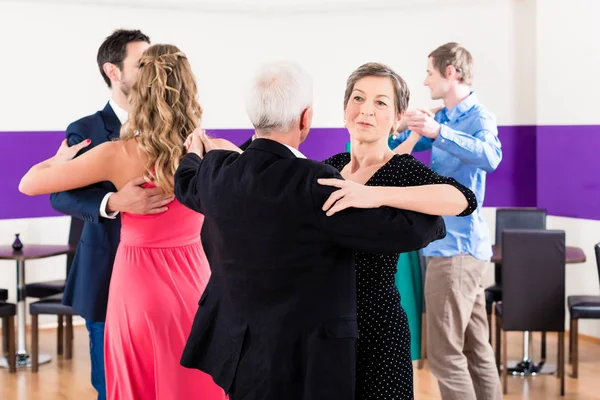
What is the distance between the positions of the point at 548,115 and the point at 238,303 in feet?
17.8

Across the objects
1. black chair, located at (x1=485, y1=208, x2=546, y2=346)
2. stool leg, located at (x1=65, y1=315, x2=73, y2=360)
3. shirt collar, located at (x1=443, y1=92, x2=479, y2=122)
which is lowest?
stool leg, located at (x1=65, y1=315, x2=73, y2=360)

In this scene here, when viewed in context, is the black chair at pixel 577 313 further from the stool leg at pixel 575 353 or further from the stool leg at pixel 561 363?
the stool leg at pixel 561 363

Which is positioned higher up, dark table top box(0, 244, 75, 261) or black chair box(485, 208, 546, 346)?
black chair box(485, 208, 546, 346)

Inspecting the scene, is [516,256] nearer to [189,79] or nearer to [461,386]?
[461,386]

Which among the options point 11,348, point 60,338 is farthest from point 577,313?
point 11,348

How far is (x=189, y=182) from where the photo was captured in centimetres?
237

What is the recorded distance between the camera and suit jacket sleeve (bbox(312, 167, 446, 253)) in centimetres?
205

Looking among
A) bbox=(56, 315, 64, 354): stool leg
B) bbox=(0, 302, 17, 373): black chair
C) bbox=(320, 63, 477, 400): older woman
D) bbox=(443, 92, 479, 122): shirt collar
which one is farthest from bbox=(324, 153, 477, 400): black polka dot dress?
bbox=(56, 315, 64, 354): stool leg

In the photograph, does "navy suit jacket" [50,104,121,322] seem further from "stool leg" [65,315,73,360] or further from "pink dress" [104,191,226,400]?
"stool leg" [65,315,73,360]

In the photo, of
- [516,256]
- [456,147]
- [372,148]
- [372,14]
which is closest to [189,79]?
[372,148]

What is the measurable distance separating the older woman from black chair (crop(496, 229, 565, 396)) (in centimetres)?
284

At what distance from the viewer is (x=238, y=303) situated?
7.30 feet

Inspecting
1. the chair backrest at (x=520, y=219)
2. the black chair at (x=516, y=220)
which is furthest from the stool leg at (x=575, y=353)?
the chair backrest at (x=520, y=219)

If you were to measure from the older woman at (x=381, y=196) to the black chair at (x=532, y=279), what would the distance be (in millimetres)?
2844
